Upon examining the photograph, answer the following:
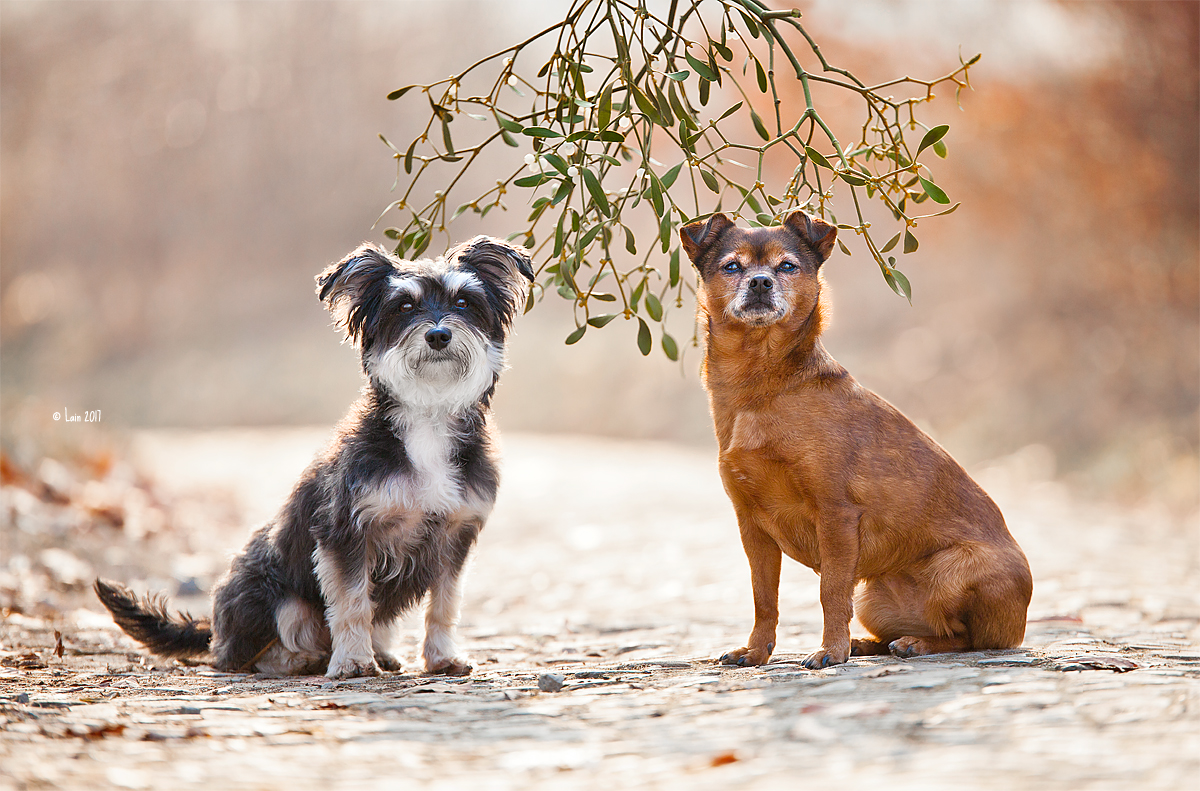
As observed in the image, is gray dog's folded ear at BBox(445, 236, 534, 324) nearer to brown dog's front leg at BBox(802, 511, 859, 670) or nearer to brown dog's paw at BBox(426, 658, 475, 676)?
brown dog's paw at BBox(426, 658, 475, 676)

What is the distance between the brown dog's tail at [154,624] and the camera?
176 inches

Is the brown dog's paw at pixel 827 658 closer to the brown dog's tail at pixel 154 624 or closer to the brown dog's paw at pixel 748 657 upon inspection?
the brown dog's paw at pixel 748 657

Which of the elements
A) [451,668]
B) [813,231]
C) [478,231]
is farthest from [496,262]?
[478,231]

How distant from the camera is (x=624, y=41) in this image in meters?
4.18

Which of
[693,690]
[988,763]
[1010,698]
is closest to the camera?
[988,763]

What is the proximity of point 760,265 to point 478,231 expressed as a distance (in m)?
23.0

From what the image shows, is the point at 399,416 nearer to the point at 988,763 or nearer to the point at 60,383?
the point at 988,763

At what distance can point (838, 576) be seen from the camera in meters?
3.71

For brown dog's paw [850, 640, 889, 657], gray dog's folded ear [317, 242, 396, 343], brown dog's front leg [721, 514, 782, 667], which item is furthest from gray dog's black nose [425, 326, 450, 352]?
brown dog's paw [850, 640, 889, 657]

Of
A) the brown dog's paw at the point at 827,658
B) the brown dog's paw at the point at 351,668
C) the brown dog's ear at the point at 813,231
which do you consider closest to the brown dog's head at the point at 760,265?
the brown dog's ear at the point at 813,231

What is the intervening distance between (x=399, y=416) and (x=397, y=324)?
1.26 ft

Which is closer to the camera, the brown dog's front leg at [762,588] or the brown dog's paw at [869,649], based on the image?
the brown dog's front leg at [762,588]

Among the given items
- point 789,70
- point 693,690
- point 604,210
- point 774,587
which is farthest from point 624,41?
point 789,70

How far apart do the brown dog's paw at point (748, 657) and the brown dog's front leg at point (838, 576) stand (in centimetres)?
22
